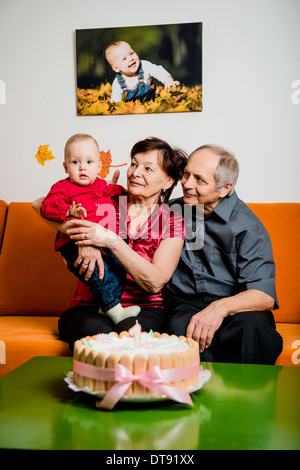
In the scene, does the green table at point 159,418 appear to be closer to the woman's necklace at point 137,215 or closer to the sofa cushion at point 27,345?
the sofa cushion at point 27,345

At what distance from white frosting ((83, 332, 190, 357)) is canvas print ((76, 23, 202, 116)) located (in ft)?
5.92

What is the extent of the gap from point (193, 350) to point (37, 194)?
2.00 meters

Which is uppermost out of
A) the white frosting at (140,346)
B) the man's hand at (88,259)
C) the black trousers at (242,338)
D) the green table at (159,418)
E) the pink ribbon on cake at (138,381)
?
the man's hand at (88,259)

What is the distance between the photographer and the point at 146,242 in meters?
1.97

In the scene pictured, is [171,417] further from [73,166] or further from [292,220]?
[292,220]

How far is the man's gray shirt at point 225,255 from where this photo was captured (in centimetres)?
197

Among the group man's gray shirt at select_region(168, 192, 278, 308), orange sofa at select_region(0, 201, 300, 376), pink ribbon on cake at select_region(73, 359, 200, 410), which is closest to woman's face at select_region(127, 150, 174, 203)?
man's gray shirt at select_region(168, 192, 278, 308)

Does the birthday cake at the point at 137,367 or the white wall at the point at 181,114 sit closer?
the birthday cake at the point at 137,367

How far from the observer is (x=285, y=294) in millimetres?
2225

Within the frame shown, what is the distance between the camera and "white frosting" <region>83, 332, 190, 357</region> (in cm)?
107

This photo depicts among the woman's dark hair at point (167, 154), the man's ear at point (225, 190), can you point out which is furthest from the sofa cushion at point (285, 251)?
the woman's dark hair at point (167, 154)

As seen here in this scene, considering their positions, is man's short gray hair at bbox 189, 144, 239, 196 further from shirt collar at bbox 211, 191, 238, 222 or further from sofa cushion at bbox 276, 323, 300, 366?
sofa cushion at bbox 276, 323, 300, 366

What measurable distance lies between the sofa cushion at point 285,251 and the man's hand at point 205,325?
0.54 m

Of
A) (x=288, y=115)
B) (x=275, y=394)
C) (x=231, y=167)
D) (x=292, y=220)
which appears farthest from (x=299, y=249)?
(x=275, y=394)
